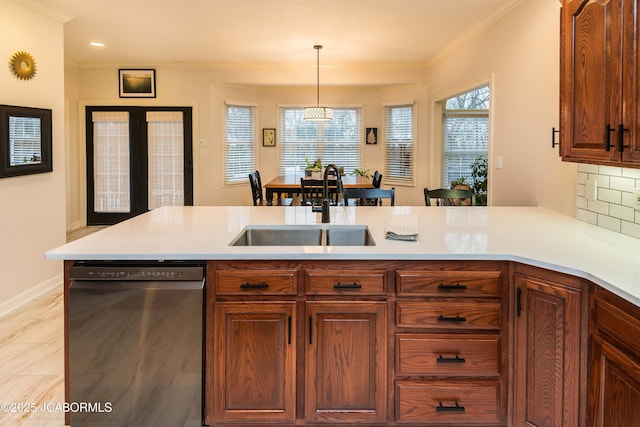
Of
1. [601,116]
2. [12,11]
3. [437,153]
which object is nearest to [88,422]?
[601,116]

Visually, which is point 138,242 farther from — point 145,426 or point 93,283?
point 145,426

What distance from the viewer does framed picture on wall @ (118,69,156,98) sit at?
25.2 feet

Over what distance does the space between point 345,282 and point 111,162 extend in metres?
6.86

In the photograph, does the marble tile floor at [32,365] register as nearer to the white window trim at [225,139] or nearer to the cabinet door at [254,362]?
the cabinet door at [254,362]

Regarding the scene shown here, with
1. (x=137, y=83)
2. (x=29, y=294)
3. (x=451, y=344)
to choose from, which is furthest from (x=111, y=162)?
(x=451, y=344)

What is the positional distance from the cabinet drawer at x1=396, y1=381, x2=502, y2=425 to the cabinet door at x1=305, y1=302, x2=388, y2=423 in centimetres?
9

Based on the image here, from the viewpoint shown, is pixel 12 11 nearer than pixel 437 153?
Yes

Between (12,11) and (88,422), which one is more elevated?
(12,11)

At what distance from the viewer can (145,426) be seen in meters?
2.16

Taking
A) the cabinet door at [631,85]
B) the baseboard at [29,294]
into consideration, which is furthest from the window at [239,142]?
the cabinet door at [631,85]

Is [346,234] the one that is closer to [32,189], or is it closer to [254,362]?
[254,362]

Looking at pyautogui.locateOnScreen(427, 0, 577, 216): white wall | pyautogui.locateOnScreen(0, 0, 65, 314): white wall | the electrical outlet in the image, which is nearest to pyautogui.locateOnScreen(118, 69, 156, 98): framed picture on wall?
pyautogui.locateOnScreen(0, 0, 65, 314): white wall

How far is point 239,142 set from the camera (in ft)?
28.0

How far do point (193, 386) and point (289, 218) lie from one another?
125 cm
